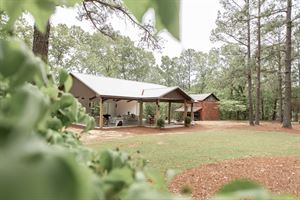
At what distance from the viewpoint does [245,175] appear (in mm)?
7863

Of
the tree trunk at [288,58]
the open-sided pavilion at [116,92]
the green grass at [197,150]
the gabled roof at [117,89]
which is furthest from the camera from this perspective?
the gabled roof at [117,89]

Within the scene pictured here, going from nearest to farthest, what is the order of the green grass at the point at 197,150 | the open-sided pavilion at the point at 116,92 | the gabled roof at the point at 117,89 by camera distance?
the green grass at the point at 197,150, the open-sided pavilion at the point at 116,92, the gabled roof at the point at 117,89

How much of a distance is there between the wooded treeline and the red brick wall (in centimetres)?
93

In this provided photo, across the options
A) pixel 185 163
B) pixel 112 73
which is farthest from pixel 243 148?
pixel 112 73

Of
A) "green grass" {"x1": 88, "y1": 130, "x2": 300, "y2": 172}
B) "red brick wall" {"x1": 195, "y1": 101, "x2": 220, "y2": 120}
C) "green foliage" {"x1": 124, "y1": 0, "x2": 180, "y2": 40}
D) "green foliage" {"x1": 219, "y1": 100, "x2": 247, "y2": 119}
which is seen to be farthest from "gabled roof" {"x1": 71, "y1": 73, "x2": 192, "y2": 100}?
"green foliage" {"x1": 124, "y1": 0, "x2": 180, "y2": 40}

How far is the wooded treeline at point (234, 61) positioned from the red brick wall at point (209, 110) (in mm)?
932

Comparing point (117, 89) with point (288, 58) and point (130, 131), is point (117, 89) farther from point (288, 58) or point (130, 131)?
point (288, 58)

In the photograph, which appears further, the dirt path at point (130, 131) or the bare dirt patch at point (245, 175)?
the dirt path at point (130, 131)

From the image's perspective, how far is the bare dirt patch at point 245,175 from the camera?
6633 mm

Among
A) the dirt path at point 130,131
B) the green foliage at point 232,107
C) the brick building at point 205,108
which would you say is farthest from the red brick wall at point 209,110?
the dirt path at point 130,131

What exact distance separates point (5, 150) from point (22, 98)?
3.1 inches

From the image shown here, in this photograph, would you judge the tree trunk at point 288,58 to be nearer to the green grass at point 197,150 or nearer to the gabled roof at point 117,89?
the gabled roof at point 117,89

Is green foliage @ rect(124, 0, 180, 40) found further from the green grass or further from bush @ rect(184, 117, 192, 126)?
bush @ rect(184, 117, 192, 126)

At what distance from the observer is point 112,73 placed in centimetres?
4519
